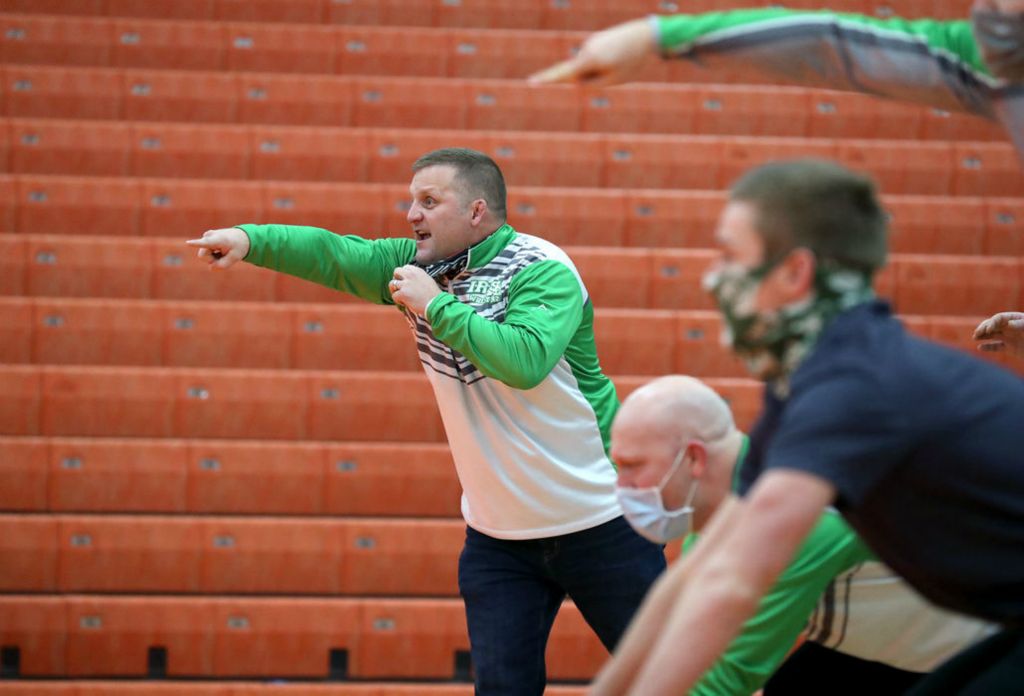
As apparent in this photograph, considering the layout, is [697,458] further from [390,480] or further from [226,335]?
[226,335]

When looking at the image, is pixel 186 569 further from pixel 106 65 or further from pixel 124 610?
pixel 106 65

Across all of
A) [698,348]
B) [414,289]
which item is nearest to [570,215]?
[698,348]

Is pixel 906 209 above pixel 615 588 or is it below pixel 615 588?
above

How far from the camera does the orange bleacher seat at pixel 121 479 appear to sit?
4730 mm

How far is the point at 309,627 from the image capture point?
4391 millimetres

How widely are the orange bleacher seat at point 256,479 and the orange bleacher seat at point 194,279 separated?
0.93 meters

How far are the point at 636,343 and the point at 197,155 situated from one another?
7.68ft

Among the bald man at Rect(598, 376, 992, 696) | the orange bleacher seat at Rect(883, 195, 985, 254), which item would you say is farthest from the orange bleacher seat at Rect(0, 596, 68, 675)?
the orange bleacher seat at Rect(883, 195, 985, 254)


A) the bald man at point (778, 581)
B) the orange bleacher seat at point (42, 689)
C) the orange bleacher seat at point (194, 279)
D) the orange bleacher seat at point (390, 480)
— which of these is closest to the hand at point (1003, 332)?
the bald man at point (778, 581)

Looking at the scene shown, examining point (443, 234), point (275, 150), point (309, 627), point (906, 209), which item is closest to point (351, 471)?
point (309, 627)

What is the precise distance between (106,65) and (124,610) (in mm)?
3243

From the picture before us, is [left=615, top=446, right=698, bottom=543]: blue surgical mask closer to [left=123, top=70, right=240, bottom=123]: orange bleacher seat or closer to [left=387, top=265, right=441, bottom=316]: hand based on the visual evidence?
[left=387, top=265, right=441, bottom=316]: hand

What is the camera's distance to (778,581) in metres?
1.61

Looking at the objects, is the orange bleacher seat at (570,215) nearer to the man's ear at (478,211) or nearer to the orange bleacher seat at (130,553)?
the orange bleacher seat at (130,553)
